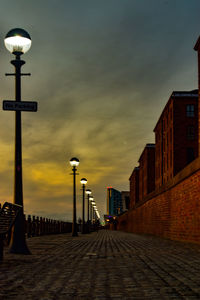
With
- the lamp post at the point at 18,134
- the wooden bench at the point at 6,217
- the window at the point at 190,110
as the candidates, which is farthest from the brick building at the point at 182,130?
the wooden bench at the point at 6,217

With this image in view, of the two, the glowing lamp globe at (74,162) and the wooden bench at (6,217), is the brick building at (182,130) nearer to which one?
the glowing lamp globe at (74,162)

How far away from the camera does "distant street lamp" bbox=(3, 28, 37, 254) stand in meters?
11.7

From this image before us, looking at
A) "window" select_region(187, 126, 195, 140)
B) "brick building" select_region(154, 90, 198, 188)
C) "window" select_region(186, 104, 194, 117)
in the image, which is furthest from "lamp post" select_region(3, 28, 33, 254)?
"window" select_region(187, 126, 195, 140)

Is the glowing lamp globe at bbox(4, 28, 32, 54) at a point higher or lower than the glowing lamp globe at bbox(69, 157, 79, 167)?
higher

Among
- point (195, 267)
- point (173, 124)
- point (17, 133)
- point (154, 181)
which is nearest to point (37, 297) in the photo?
point (195, 267)

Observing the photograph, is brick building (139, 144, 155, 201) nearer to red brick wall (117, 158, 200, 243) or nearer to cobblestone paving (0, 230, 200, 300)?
red brick wall (117, 158, 200, 243)

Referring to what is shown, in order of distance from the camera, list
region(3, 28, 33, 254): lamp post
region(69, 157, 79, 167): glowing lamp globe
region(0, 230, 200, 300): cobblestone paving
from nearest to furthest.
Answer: region(0, 230, 200, 300): cobblestone paving, region(3, 28, 33, 254): lamp post, region(69, 157, 79, 167): glowing lamp globe

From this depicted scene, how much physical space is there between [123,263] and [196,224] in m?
8.00

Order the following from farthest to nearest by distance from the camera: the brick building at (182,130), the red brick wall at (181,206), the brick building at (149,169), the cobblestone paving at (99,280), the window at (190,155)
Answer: the brick building at (149,169) → the window at (190,155) → the brick building at (182,130) → the red brick wall at (181,206) → the cobblestone paving at (99,280)

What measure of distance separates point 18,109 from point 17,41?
186cm

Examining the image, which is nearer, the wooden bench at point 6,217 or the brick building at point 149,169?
the wooden bench at point 6,217

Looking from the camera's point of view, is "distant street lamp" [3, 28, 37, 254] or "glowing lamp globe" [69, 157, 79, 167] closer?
"distant street lamp" [3, 28, 37, 254]

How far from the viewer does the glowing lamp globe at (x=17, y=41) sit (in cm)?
1209

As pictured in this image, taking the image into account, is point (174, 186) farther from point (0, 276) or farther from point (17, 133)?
point (0, 276)
